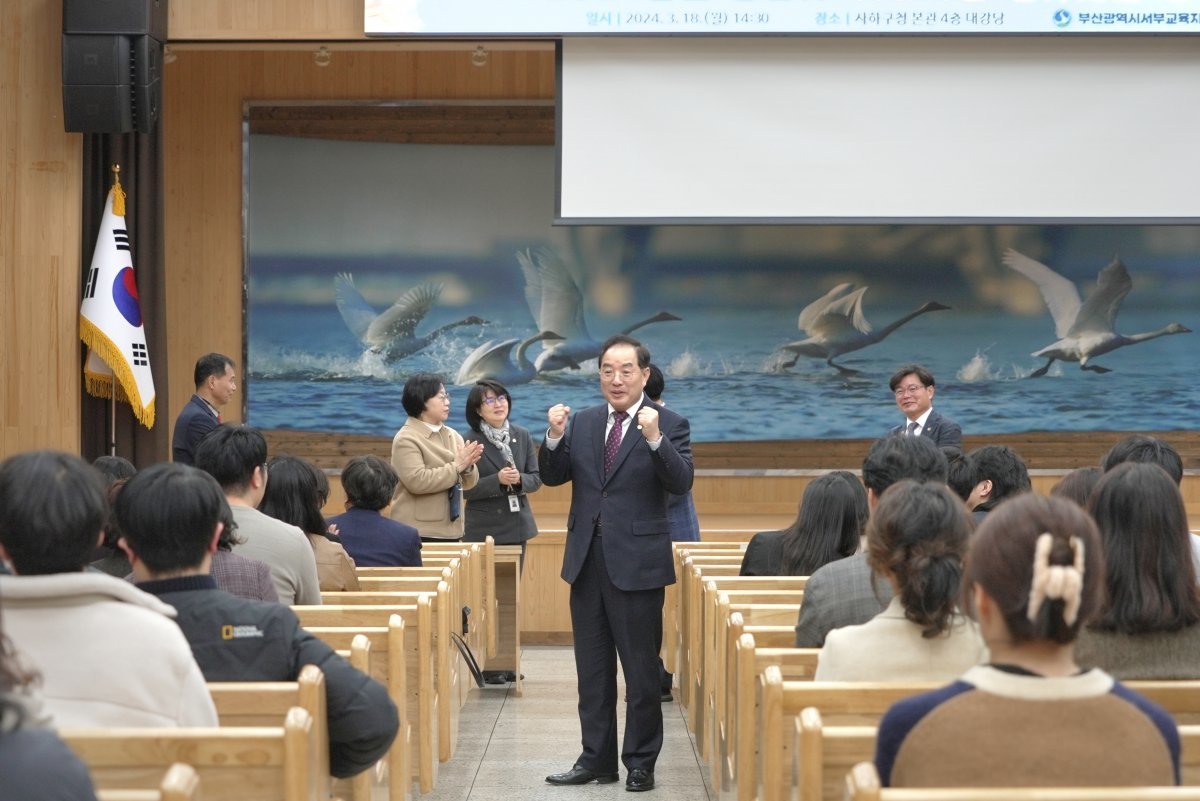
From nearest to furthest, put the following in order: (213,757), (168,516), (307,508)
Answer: (213,757) < (168,516) < (307,508)

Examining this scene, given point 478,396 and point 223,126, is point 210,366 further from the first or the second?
point 223,126

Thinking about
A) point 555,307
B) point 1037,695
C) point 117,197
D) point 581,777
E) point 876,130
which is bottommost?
point 581,777

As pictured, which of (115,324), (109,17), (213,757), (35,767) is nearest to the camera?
(35,767)

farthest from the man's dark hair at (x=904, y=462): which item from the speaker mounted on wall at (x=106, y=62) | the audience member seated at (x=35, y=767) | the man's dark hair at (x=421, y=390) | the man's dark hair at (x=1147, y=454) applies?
the speaker mounted on wall at (x=106, y=62)

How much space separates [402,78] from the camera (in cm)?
878

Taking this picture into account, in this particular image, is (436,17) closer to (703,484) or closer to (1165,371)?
(703,484)

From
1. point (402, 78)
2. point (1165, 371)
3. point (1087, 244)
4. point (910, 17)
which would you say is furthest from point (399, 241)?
point (1165, 371)

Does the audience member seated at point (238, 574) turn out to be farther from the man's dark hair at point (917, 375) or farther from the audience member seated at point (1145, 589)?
the man's dark hair at point (917, 375)

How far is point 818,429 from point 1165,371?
2317 millimetres

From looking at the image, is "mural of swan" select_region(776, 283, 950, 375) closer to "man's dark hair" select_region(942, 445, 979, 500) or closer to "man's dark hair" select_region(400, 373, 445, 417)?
"man's dark hair" select_region(400, 373, 445, 417)

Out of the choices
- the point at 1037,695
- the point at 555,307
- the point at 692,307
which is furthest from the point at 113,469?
the point at 692,307

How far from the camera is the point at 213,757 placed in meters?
2.03

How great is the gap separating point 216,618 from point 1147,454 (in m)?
2.86

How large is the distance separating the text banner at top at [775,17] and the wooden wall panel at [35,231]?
1746 millimetres
